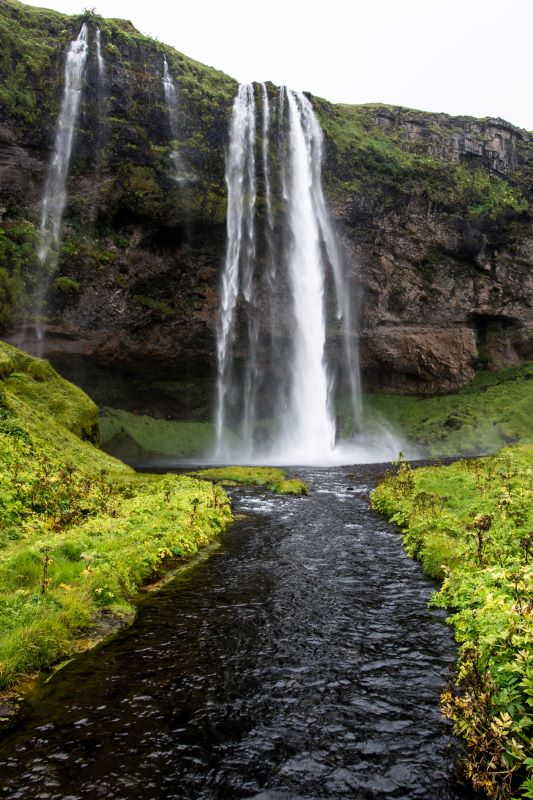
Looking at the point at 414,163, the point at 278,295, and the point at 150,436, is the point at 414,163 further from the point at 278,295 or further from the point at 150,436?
the point at 150,436

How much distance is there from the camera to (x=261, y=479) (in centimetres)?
2842

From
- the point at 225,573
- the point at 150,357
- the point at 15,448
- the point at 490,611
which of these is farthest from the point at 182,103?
the point at 490,611

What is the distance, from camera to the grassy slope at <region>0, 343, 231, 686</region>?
24.4 feet

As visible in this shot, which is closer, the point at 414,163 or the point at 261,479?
the point at 261,479

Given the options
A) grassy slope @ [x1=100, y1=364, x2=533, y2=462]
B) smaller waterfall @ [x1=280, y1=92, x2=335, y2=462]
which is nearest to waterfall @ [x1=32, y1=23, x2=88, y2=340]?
grassy slope @ [x1=100, y1=364, x2=533, y2=462]

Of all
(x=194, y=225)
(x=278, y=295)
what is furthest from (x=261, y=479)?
(x=194, y=225)

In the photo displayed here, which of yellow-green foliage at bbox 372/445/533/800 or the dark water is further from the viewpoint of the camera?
the dark water

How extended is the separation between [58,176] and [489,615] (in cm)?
4892

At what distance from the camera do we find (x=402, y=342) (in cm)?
5594

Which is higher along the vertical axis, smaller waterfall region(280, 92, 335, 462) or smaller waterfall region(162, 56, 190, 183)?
smaller waterfall region(162, 56, 190, 183)

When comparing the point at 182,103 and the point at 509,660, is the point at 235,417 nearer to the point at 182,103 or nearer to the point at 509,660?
the point at 182,103

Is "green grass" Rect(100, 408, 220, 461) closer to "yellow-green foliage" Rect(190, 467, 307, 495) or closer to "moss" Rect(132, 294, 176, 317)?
"moss" Rect(132, 294, 176, 317)

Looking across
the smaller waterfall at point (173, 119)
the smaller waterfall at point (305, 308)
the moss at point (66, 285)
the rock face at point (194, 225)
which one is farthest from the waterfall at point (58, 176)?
the smaller waterfall at point (305, 308)

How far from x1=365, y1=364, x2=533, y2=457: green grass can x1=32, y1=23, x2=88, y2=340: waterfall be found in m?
34.6
